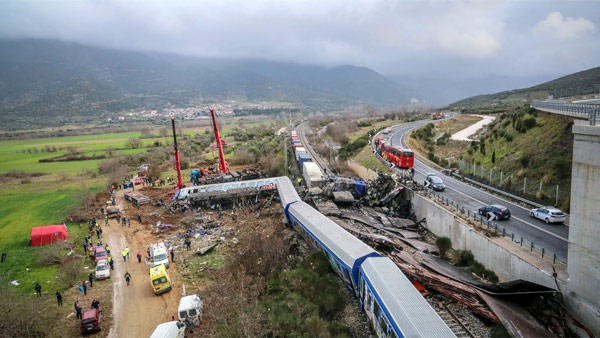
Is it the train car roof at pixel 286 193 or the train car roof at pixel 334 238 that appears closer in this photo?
the train car roof at pixel 334 238

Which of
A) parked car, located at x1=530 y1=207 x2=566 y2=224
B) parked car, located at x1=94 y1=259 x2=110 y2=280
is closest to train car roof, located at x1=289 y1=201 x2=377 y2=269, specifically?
parked car, located at x1=530 y1=207 x2=566 y2=224

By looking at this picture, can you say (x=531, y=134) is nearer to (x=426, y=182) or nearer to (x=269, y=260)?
(x=426, y=182)

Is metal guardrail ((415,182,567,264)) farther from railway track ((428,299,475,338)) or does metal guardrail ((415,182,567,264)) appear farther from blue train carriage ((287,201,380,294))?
blue train carriage ((287,201,380,294))

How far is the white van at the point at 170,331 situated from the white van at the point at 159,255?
10.1 m

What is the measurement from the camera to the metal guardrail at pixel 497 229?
18.6 metres

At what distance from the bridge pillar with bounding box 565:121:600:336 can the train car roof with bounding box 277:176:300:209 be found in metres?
19.4

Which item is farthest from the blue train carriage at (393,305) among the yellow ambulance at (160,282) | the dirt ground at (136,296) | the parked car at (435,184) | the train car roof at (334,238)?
the parked car at (435,184)

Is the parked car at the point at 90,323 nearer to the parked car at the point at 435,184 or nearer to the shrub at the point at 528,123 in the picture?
the parked car at the point at 435,184

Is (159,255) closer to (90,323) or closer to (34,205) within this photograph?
(90,323)

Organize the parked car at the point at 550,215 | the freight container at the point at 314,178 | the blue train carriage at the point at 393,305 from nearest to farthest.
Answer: the blue train carriage at the point at 393,305 < the parked car at the point at 550,215 < the freight container at the point at 314,178

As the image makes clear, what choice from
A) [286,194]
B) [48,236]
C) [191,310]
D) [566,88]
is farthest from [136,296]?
[566,88]

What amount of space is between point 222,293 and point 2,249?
28.3 m

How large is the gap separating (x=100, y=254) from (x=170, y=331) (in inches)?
644

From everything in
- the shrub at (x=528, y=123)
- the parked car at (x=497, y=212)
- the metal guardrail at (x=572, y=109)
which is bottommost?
the parked car at (x=497, y=212)
